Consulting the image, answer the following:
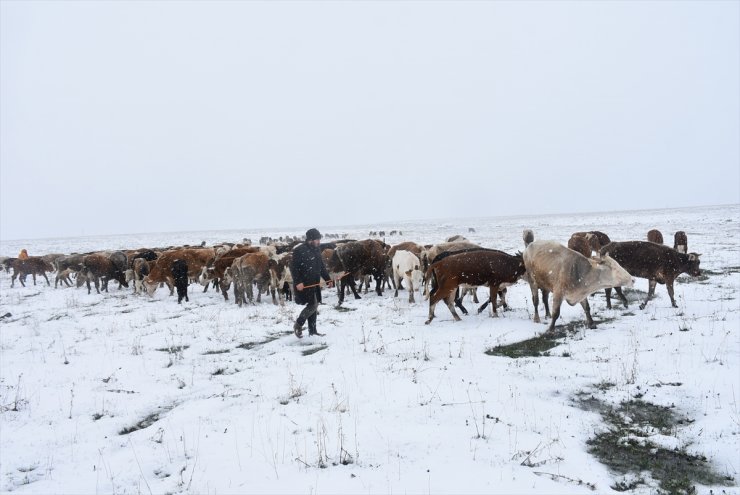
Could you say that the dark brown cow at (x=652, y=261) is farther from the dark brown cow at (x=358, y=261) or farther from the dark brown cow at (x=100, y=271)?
the dark brown cow at (x=100, y=271)

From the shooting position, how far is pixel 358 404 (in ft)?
19.0

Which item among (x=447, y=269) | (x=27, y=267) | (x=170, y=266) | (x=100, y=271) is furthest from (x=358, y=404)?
(x=27, y=267)

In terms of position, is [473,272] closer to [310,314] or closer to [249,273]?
[310,314]

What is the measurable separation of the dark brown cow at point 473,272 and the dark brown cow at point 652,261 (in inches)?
103

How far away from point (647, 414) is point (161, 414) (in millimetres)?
6471

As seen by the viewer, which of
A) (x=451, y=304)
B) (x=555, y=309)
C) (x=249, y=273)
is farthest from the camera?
(x=249, y=273)

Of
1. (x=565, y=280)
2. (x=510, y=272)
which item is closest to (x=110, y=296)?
(x=510, y=272)

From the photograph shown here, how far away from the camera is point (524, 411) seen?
5398 mm

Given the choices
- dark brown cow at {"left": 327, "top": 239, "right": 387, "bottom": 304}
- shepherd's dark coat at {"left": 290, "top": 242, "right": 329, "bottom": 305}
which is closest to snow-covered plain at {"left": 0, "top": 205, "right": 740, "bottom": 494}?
shepherd's dark coat at {"left": 290, "top": 242, "right": 329, "bottom": 305}

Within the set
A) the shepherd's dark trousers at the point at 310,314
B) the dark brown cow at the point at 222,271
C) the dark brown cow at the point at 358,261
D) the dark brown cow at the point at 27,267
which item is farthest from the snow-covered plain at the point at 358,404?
the dark brown cow at the point at 27,267

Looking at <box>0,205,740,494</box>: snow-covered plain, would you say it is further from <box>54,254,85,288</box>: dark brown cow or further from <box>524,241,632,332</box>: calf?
<box>54,254,85,288</box>: dark brown cow

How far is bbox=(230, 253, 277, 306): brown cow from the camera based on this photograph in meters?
15.0

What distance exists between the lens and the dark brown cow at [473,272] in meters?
10.4

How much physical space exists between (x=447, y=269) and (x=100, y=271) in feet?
61.3
